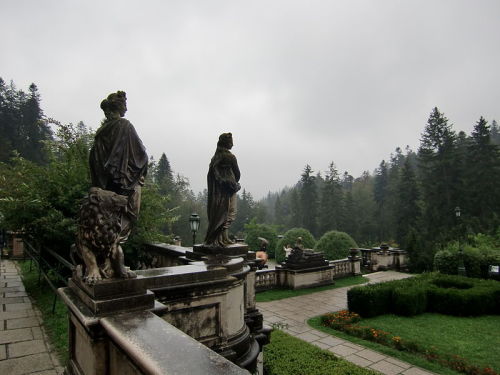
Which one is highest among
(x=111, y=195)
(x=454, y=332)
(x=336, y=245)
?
(x=111, y=195)

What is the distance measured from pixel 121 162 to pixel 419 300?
1036 cm

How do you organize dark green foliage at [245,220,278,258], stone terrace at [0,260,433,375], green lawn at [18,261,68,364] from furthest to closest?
dark green foliage at [245,220,278,258] < green lawn at [18,261,68,364] < stone terrace at [0,260,433,375]

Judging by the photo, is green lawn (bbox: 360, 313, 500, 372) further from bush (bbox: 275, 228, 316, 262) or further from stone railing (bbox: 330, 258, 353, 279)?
bush (bbox: 275, 228, 316, 262)

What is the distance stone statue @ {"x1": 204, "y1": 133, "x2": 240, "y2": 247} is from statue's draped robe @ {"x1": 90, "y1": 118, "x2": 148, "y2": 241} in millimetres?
2345

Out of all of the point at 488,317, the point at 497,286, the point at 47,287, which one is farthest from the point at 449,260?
the point at 47,287

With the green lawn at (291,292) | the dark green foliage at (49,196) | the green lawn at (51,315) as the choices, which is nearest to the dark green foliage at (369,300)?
the green lawn at (291,292)

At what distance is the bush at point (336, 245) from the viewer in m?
19.5

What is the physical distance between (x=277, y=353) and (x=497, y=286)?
960 centimetres

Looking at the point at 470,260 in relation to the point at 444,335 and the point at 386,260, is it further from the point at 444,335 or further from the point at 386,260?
the point at 444,335

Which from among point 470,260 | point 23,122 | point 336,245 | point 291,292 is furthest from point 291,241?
point 23,122

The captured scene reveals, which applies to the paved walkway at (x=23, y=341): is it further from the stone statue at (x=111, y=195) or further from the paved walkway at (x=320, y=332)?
the paved walkway at (x=320, y=332)

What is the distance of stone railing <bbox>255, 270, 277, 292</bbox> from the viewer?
42.2 feet

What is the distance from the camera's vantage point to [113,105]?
3.47 metres

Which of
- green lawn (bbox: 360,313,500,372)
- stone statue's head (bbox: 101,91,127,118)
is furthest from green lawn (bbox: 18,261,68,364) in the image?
green lawn (bbox: 360,313,500,372)
